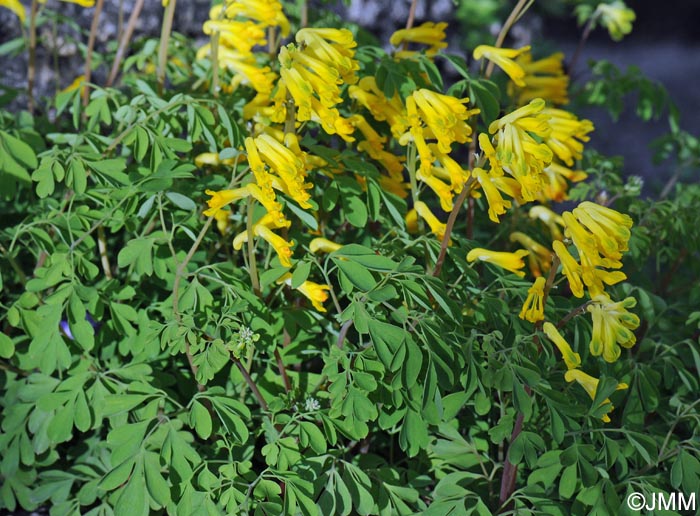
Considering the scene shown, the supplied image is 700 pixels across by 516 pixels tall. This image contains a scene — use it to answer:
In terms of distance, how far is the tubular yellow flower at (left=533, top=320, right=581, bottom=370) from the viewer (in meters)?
1.53

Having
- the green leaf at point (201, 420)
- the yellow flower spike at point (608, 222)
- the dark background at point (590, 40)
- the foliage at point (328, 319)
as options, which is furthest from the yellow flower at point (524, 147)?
the dark background at point (590, 40)

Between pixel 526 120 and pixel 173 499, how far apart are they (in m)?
1.06

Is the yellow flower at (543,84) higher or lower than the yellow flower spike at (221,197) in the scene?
higher

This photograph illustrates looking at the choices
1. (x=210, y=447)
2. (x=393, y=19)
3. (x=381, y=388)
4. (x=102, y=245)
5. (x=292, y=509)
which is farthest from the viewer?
(x=393, y=19)

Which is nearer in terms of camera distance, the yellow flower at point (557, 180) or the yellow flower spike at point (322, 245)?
the yellow flower spike at point (322, 245)

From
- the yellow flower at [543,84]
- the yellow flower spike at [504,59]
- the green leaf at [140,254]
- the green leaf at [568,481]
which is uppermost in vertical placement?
the yellow flower spike at [504,59]

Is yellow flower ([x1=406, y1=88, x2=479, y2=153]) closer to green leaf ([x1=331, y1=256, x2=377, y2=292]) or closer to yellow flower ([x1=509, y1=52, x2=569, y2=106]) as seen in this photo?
green leaf ([x1=331, y1=256, x2=377, y2=292])

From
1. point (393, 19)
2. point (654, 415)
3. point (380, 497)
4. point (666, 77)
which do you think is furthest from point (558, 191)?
point (666, 77)

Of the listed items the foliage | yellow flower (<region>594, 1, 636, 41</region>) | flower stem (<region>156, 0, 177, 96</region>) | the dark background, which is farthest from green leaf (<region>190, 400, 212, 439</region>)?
yellow flower (<region>594, 1, 636, 41</region>)

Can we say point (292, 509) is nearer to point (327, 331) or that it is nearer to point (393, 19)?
point (327, 331)

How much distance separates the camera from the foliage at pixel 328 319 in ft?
5.00

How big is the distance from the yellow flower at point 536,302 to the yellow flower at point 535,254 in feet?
1.29

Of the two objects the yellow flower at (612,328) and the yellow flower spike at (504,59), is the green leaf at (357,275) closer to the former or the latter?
the yellow flower at (612,328)

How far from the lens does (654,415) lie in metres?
2.16
